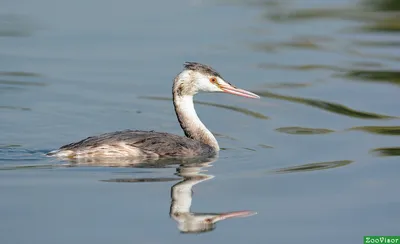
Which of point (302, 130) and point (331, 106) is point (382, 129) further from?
point (331, 106)

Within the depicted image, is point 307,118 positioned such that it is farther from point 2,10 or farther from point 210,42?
point 2,10

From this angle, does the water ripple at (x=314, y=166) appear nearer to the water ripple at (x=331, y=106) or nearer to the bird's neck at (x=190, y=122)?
the bird's neck at (x=190, y=122)

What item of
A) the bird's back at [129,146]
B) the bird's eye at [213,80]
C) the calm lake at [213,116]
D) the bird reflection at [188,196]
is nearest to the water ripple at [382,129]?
the calm lake at [213,116]

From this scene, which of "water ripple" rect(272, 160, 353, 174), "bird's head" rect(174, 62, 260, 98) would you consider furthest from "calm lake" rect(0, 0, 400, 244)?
"bird's head" rect(174, 62, 260, 98)

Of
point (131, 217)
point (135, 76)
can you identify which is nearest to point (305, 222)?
point (131, 217)

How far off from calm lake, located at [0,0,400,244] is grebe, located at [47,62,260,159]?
23cm

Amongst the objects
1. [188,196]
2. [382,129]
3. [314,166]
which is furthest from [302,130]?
[188,196]

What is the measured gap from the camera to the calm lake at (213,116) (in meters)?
9.38

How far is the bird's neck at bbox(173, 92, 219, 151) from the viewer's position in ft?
40.2

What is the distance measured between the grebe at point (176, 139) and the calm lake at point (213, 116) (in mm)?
231

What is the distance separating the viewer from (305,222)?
9.30 meters

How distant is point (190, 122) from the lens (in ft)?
40.4

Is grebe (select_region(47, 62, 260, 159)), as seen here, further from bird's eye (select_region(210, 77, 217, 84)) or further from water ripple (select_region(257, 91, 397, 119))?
water ripple (select_region(257, 91, 397, 119))

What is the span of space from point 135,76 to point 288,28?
187 inches
